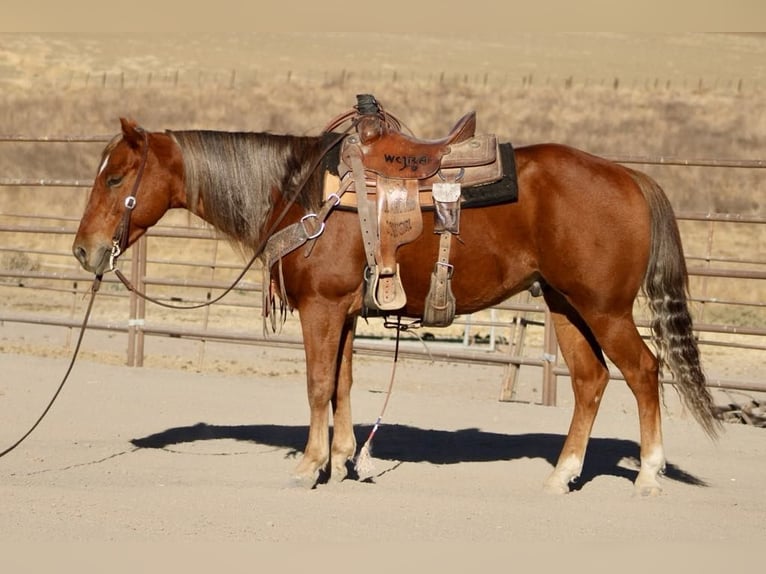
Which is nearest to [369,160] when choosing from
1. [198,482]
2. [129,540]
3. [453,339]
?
[198,482]

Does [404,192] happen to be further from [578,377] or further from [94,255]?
[94,255]

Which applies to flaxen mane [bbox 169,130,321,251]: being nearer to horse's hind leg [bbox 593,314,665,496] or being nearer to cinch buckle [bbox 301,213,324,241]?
cinch buckle [bbox 301,213,324,241]

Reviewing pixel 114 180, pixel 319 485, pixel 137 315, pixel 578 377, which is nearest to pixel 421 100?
pixel 137 315

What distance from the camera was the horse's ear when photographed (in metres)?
5.38

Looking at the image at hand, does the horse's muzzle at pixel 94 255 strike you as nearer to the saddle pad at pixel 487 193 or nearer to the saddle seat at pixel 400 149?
the saddle pad at pixel 487 193

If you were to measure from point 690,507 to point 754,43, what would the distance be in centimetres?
3917

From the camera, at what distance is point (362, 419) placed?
7465 millimetres

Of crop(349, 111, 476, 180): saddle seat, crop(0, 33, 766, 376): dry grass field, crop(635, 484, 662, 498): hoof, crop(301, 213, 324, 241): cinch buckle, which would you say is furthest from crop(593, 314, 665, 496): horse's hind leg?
crop(0, 33, 766, 376): dry grass field

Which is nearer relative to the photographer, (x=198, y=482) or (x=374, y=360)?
(x=198, y=482)

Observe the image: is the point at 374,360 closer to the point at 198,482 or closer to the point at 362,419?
the point at 362,419

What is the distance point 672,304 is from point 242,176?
6.86 feet

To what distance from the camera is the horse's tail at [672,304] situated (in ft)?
17.8

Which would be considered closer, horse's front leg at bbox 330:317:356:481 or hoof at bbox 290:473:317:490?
hoof at bbox 290:473:317:490

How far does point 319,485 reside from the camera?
18.3 feet
